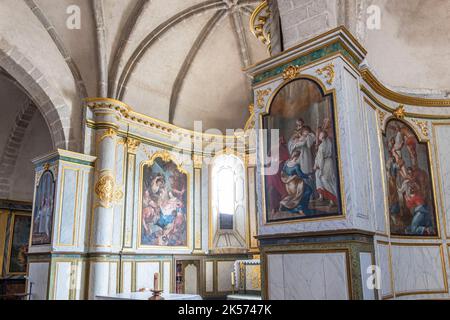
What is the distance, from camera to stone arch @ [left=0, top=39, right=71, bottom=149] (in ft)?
33.4

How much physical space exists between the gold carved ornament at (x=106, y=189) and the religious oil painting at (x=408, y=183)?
281 inches

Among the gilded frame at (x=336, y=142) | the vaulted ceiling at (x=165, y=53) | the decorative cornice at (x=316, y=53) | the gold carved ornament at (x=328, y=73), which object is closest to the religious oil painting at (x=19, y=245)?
the vaulted ceiling at (x=165, y=53)

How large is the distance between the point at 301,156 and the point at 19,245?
13.3 metres

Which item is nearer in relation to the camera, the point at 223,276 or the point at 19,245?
the point at 223,276

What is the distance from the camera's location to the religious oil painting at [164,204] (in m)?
12.5

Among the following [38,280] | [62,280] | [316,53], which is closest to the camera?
[316,53]

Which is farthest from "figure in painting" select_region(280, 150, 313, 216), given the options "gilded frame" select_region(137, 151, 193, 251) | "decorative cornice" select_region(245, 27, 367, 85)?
"gilded frame" select_region(137, 151, 193, 251)

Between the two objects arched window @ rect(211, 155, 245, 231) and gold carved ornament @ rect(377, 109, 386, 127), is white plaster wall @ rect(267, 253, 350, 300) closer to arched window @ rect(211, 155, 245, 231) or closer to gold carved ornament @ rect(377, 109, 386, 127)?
gold carved ornament @ rect(377, 109, 386, 127)

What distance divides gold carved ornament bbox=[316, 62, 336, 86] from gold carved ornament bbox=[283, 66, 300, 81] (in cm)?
36

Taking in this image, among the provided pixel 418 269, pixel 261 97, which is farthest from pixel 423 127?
pixel 261 97

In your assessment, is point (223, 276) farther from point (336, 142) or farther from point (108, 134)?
point (336, 142)

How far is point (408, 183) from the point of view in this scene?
790 centimetres
